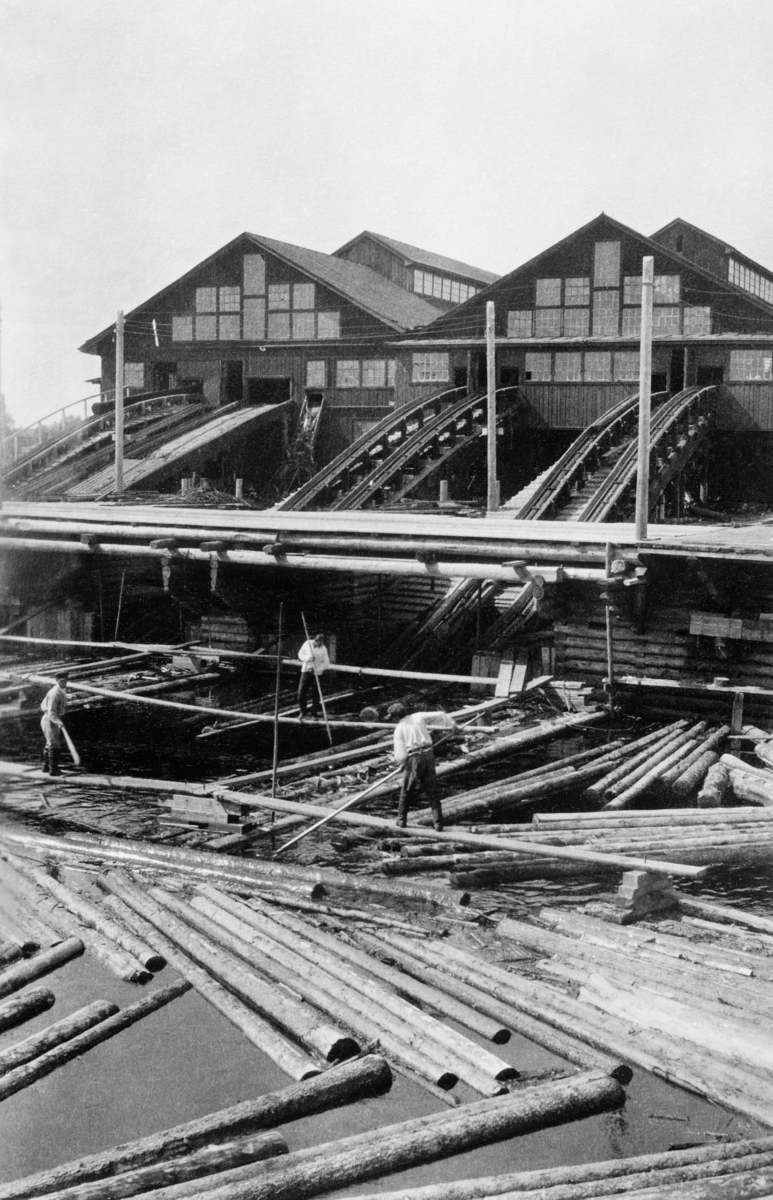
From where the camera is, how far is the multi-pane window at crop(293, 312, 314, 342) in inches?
1761

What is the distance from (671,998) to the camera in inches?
343

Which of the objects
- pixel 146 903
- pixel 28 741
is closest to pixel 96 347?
pixel 28 741

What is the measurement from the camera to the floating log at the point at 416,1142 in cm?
653

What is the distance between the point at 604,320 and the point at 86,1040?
34.8 metres

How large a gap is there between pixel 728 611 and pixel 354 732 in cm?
635

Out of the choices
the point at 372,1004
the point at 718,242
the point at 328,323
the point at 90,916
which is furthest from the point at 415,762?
the point at 718,242

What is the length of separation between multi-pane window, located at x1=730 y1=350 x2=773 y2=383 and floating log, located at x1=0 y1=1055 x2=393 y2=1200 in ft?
109

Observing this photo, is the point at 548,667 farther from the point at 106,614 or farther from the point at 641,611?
the point at 106,614

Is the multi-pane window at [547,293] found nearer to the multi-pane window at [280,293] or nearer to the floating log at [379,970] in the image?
the multi-pane window at [280,293]

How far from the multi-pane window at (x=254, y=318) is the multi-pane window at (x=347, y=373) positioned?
3335mm

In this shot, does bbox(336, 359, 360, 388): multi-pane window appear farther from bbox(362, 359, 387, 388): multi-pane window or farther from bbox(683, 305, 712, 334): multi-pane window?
bbox(683, 305, 712, 334): multi-pane window

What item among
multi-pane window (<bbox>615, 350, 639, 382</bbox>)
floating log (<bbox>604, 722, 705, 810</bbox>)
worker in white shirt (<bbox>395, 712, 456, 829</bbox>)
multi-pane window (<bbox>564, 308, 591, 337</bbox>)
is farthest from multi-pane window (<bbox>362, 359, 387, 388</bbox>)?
worker in white shirt (<bbox>395, 712, 456, 829</bbox>)

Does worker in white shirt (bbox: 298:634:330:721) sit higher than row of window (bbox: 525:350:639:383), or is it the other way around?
row of window (bbox: 525:350:639:383)

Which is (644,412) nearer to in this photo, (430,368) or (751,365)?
(751,365)
